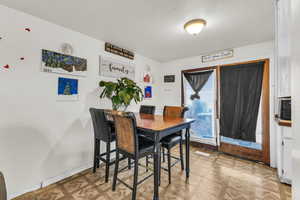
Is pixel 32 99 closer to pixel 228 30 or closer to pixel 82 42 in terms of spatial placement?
pixel 82 42

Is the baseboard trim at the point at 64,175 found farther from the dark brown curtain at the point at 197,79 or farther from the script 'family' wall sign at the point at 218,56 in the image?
the script 'family' wall sign at the point at 218,56

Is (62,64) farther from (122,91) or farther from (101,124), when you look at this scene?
(101,124)

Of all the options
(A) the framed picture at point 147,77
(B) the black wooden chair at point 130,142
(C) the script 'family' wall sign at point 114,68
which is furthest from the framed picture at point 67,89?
(A) the framed picture at point 147,77

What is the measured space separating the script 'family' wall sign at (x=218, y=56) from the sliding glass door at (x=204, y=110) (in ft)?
1.03

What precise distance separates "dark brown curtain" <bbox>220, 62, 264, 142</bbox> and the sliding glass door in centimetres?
21

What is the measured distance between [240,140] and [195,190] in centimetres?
173

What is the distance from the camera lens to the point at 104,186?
6.07 feet

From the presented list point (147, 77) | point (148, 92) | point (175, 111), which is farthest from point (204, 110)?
point (147, 77)

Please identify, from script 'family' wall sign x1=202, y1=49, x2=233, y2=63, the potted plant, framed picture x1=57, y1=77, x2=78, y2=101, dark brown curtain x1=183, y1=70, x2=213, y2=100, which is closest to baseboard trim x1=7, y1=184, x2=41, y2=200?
framed picture x1=57, y1=77, x2=78, y2=101

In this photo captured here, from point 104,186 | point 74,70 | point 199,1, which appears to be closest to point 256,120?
point 199,1

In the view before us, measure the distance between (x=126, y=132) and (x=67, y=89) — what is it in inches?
51.5

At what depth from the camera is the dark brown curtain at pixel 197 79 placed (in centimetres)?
324

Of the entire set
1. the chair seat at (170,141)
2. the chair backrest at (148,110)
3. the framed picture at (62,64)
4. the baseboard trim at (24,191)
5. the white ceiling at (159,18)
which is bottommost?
the baseboard trim at (24,191)

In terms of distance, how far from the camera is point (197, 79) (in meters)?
3.38
